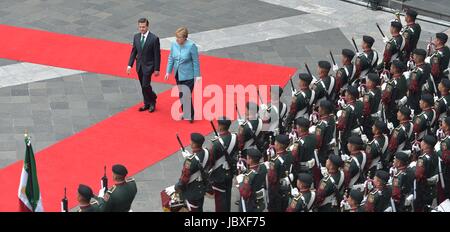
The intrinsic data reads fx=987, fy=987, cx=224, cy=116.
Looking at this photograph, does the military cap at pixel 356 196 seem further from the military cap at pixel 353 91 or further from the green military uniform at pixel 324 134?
the military cap at pixel 353 91

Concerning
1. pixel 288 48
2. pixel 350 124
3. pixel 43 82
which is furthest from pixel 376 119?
pixel 43 82

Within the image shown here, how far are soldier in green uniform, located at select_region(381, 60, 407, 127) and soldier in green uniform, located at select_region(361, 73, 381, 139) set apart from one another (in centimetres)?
28

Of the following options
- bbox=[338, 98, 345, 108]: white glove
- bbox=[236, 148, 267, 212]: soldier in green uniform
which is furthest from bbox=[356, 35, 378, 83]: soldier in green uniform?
bbox=[236, 148, 267, 212]: soldier in green uniform

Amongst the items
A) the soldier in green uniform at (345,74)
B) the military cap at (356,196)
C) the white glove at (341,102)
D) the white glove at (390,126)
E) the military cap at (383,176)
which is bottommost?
the white glove at (390,126)

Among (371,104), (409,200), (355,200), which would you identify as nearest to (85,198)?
(355,200)

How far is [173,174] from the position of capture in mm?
14469

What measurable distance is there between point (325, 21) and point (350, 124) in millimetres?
6584

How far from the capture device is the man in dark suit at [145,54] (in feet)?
51.5

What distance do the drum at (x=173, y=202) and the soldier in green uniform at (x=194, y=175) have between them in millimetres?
73

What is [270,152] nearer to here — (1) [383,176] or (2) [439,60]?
(1) [383,176]

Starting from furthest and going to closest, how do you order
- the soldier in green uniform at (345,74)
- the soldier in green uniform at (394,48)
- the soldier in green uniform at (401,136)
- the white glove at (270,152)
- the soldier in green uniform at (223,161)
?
the soldier in green uniform at (394,48) < the soldier in green uniform at (345,74) < the soldier in green uniform at (401,136) < the white glove at (270,152) < the soldier in green uniform at (223,161)

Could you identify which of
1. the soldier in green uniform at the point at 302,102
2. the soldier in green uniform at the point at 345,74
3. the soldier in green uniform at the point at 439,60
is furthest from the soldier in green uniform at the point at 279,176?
the soldier in green uniform at the point at 439,60

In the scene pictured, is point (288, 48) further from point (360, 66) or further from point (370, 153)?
point (370, 153)

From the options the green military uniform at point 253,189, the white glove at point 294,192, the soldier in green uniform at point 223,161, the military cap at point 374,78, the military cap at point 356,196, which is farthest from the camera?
the military cap at point 374,78
